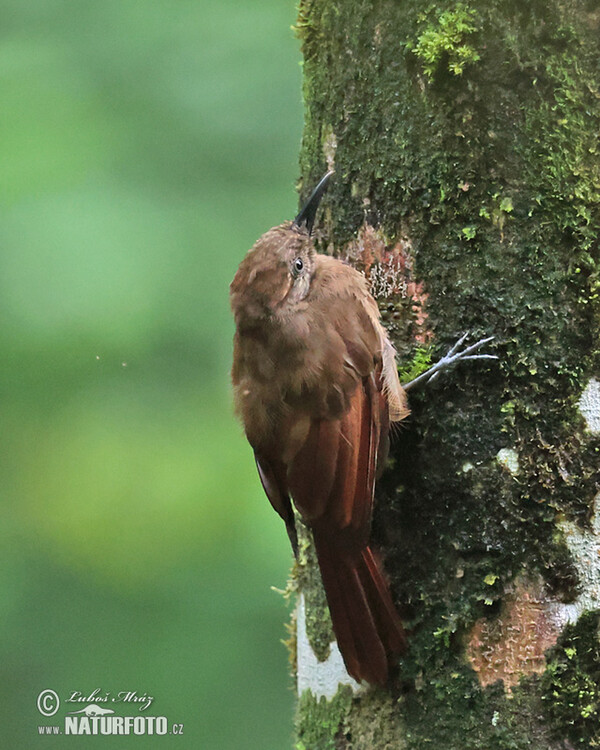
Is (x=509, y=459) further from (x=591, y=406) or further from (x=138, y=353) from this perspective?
(x=138, y=353)

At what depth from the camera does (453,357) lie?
224 centimetres

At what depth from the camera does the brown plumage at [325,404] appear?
2318 mm

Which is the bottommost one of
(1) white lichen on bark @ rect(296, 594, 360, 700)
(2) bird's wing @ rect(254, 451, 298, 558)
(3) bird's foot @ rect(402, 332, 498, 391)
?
(1) white lichen on bark @ rect(296, 594, 360, 700)

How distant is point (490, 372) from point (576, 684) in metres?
0.72

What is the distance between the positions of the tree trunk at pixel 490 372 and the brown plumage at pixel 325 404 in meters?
0.08

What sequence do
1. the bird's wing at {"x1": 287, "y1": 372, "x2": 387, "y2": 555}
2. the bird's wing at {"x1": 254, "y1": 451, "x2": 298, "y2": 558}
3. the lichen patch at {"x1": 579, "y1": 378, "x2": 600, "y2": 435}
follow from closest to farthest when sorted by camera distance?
the lichen patch at {"x1": 579, "y1": 378, "x2": 600, "y2": 435} < the bird's wing at {"x1": 287, "y1": 372, "x2": 387, "y2": 555} < the bird's wing at {"x1": 254, "y1": 451, "x2": 298, "y2": 558}

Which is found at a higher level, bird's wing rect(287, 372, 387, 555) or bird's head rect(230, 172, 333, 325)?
bird's head rect(230, 172, 333, 325)

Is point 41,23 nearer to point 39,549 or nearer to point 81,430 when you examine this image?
point 81,430

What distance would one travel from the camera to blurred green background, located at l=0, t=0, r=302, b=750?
4.14 meters
